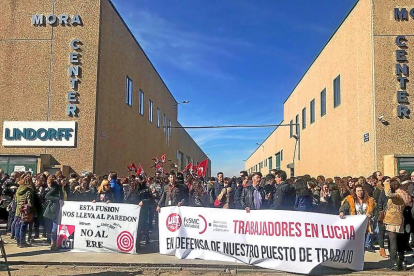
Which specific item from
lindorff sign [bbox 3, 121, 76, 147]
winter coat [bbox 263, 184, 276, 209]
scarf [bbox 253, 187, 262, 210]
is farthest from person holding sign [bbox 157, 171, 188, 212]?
lindorff sign [bbox 3, 121, 76, 147]

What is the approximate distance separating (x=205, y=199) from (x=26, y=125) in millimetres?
10080

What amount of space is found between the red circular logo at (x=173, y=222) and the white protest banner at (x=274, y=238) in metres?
0.05

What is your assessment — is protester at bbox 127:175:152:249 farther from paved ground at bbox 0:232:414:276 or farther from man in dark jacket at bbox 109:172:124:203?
paved ground at bbox 0:232:414:276

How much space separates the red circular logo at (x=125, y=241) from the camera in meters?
8.77

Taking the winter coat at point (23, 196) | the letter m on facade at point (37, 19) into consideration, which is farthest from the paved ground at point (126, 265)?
the letter m on facade at point (37, 19)

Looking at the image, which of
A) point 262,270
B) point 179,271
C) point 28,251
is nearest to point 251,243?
point 262,270

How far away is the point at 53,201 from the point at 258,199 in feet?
16.0

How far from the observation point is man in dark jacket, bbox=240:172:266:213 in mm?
8984

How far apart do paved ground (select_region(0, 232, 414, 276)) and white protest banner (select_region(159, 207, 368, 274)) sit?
210 millimetres

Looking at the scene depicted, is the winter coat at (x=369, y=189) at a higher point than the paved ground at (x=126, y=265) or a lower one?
higher

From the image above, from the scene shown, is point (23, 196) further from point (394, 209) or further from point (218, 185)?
point (394, 209)

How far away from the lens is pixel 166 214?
8602 mm

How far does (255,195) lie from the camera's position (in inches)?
357

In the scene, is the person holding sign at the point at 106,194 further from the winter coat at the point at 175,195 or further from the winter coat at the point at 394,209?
the winter coat at the point at 394,209
